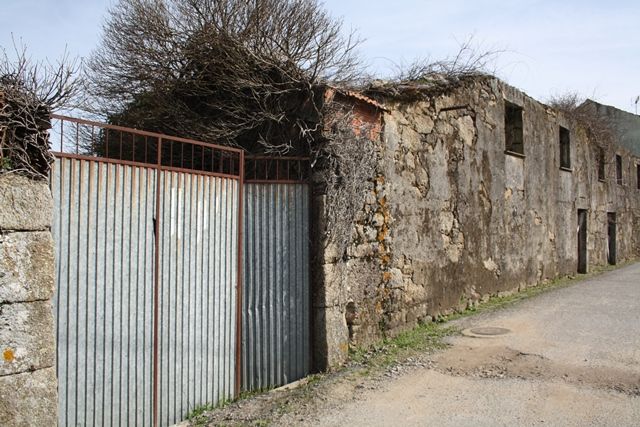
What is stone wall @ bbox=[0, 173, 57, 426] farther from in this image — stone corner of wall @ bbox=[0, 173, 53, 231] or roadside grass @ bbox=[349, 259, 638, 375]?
roadside grass @ bbox=[349, 259, 638, 375]

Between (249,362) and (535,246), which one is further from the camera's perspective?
(535,246)

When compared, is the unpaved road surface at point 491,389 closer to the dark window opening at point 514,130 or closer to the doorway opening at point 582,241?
the dark window opening at point 514,130

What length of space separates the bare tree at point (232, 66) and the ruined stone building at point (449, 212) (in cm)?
63

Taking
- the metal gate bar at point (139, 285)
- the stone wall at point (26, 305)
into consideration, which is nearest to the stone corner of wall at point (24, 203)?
the stone wall at point (26, 305)

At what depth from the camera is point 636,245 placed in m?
19.5

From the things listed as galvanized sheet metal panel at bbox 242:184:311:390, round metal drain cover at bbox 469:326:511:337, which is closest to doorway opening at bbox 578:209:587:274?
round metal drain cover at bbox 469:326:511:337

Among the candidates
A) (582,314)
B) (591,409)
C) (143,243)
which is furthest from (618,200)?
(143,243)

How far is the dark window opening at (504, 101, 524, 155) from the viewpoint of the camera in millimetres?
10664

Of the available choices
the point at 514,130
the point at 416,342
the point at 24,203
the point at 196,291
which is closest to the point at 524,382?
the point at 416,342

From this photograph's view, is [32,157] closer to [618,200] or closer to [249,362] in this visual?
[249,362]

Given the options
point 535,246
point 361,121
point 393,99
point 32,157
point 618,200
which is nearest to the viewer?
point 32,157

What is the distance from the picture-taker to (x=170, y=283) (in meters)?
4.35

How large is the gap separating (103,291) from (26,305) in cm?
72

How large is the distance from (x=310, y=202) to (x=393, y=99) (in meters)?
2.03
